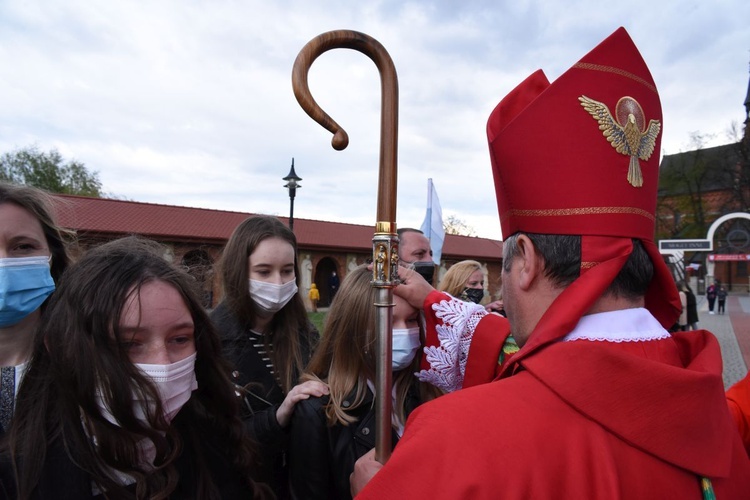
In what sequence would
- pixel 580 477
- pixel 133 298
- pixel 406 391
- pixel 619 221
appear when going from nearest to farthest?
pixel 580 477, pixel 619 221, pixel 133 298, pixel 406 391

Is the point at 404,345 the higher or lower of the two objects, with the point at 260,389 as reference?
higher

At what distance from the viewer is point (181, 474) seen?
1.69m

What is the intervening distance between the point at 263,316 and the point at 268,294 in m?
0.18

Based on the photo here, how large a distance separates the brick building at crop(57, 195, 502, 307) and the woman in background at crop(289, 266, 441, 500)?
13772 millimetres

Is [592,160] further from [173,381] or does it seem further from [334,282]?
[334,282]

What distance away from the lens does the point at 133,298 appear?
167cm

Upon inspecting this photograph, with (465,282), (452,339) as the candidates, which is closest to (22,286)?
(452,339)

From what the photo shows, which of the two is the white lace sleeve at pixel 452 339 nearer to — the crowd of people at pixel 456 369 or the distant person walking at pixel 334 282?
the crowd of people at pixel 456 369

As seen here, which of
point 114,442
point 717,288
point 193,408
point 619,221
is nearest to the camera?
point 619,221

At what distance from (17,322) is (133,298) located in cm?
104

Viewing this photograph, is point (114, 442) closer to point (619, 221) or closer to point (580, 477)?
point (580, 477)

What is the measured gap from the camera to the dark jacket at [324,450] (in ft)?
6.98

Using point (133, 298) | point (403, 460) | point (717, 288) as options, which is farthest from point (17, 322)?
point (717, 288)

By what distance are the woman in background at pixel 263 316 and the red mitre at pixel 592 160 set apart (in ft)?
6.44
